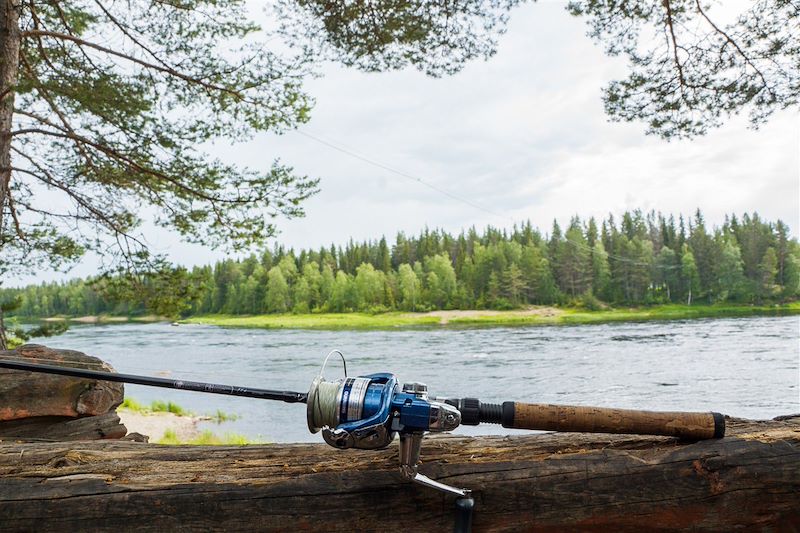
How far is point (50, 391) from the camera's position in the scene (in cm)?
276

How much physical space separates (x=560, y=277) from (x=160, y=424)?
1887 centimetres

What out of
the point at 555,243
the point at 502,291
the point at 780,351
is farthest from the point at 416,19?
the point at 555,243

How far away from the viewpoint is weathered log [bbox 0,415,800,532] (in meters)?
1.15

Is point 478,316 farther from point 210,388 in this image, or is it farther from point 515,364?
→ point 210,388

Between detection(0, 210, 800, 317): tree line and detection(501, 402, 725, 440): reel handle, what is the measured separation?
746 inches

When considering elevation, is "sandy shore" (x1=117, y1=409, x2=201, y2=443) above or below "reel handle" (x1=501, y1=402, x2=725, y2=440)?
below

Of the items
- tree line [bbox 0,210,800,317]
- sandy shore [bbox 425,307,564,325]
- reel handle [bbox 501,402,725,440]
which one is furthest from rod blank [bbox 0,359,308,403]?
sandy shore [bbox 425,307,564,325]

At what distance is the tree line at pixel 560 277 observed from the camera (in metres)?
19.7

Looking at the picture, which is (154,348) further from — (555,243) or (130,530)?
(130,530)

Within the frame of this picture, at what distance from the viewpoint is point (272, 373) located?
14.4m

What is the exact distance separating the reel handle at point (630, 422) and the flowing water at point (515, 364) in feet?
17.0

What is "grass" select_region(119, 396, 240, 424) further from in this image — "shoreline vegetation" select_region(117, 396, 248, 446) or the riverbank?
the riverbank

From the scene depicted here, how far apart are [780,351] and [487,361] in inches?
321

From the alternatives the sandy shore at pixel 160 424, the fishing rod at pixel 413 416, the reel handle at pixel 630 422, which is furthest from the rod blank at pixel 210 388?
the sandy shore at pixel 160 424
